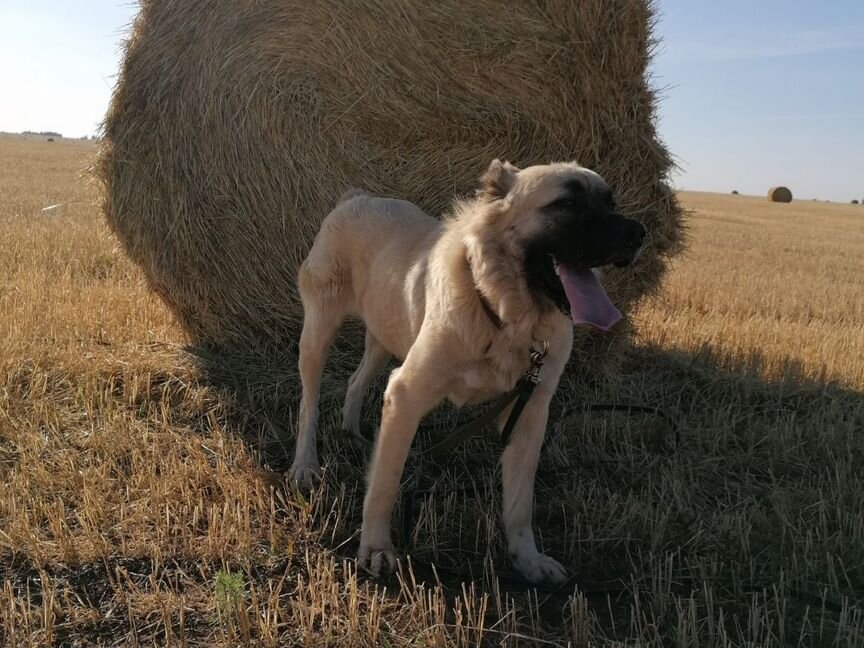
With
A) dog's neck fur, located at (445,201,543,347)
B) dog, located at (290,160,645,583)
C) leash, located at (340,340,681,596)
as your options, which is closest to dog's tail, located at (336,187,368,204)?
dog, located at (290,160,645,583)

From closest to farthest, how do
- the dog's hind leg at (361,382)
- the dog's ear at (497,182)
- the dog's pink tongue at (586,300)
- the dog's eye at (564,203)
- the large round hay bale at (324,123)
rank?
the dog's pink tongue at (586,300), the dog's eye at (564,203), the dog's ear at (497,182), the dog's hind leg at (361,382), the large round hay bale at (324,123)

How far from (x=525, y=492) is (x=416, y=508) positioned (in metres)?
0.55

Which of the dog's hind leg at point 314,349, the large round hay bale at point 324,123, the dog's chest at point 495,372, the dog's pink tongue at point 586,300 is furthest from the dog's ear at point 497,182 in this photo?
the large round hay bale at point 324,123

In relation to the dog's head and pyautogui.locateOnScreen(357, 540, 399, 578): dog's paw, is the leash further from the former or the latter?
the dog's head

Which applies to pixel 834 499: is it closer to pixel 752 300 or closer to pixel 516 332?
pixel 516 332

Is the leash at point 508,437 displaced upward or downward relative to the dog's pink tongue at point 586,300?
downward

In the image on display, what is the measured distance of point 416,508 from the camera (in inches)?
130

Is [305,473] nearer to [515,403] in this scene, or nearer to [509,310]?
[515,403]

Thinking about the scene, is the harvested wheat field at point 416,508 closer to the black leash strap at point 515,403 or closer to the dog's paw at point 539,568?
the dog's paw at point 539,568

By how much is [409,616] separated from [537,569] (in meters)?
0.60

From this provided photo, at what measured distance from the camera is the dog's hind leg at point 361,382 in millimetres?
4047

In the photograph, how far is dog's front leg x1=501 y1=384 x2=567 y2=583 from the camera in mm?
2871

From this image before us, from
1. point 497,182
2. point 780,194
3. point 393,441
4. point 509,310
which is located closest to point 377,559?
point 393,441

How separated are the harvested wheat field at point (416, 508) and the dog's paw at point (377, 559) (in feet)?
0.25
